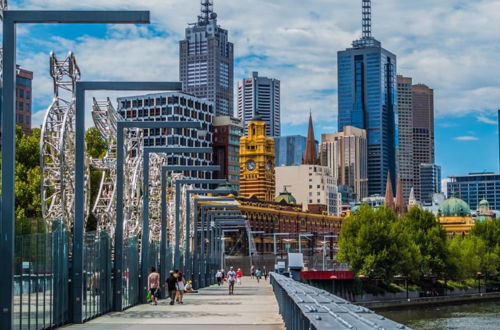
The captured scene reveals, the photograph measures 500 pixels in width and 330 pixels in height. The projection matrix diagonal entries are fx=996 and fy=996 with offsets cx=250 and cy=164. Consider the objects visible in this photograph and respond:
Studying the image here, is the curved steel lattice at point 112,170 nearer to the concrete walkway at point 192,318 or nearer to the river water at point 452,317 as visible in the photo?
the concrete walkway at point 192,318

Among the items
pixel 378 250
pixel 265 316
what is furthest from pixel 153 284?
pixel 378 250

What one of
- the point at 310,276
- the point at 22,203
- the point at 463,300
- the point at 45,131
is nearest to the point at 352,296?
the point at 310,276

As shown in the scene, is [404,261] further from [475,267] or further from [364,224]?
[475,267]

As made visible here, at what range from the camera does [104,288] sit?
1463 inches

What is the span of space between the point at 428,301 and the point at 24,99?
295 ft

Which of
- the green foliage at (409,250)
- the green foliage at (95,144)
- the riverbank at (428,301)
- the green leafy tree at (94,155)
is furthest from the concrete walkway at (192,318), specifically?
the green foliage at (409,250)

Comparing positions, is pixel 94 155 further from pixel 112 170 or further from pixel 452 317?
pixel 452 317

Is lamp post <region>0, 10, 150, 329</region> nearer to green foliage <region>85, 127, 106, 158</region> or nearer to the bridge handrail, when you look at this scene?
the bridge handrail

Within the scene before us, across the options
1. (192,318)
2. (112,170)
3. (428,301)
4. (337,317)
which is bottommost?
(428,301)

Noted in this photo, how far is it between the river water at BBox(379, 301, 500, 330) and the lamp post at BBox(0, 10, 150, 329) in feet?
192

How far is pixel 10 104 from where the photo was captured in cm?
2483

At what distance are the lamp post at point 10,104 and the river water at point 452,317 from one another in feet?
192

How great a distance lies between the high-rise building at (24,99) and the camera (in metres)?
174

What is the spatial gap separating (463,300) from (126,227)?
3186 inches
